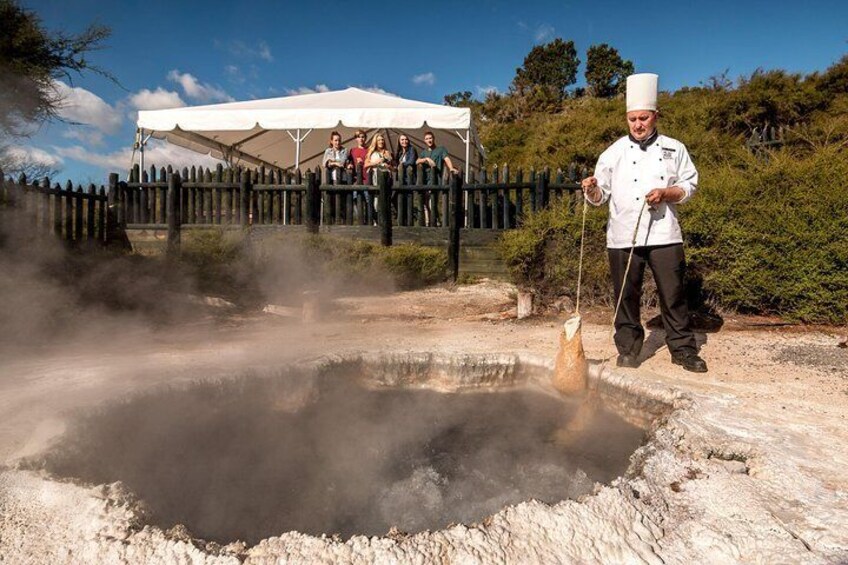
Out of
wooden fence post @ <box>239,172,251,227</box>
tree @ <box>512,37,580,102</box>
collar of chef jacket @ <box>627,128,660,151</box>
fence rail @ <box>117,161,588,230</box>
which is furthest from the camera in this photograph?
tree @ <box>512,37,580,102</box>

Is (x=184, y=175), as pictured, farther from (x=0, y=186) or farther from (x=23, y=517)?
(x=23, y=517)

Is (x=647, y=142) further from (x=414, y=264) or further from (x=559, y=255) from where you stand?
(x=414, y=264)

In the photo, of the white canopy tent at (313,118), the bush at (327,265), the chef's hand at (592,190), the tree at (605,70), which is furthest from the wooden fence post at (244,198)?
the tree at (605,70)

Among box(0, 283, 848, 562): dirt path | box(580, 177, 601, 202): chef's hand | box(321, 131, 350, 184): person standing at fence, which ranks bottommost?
box(0, 283, 848, 562): dirt path

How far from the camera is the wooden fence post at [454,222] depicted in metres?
7.25

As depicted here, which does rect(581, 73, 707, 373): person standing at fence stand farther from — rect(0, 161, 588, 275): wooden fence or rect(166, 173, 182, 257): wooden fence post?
rect(166, 173, 182, 257): wooden fence post

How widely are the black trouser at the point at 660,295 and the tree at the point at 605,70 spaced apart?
2920 centimetres

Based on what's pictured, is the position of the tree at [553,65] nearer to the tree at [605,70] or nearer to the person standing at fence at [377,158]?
the tree at [605,70]

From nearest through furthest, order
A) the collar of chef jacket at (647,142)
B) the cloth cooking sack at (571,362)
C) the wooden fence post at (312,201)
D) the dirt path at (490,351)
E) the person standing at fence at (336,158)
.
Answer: the dirt path at (490,351) → the cloth cooking sack at (571,362) → the collar of chef jacket at (647,142) → the wooden fence post at (312,201) → the person standing at fence at (336,158)

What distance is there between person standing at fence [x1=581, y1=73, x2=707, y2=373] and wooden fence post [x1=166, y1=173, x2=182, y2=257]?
7291mm

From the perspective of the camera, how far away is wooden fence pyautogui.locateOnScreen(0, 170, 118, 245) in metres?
6.37

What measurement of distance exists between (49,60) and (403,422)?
8.57 m

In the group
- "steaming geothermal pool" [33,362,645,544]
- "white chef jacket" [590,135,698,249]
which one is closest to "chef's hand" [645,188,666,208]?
"white chef jacket" [590,135,698,249]

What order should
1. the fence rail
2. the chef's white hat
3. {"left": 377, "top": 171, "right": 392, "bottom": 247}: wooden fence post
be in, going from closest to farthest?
the chef's white hat
the fence rail
{"left": 377, "top": 171, "right": 392, "bottom": 247}: wooden fence post
